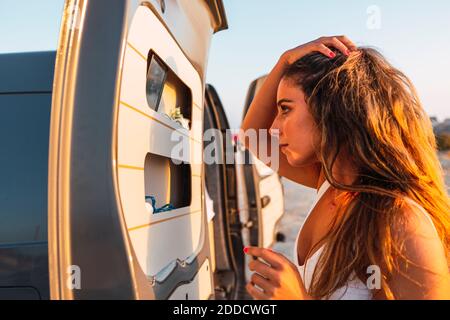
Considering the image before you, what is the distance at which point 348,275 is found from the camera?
1131 millimetres

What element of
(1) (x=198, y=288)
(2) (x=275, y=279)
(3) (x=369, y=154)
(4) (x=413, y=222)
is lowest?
(1) (x=198, y=288)

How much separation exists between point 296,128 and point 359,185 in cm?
27

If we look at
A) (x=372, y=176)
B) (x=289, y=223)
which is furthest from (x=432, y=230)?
(x=289, y=223)

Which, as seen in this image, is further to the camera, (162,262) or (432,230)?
(162,262)

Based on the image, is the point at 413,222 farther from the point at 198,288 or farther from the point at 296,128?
the point at 198,288

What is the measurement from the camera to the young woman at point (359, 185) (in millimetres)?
1047

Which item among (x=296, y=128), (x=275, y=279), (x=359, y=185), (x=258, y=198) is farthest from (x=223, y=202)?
(x=275, y=279)

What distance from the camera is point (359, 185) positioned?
1236 mm

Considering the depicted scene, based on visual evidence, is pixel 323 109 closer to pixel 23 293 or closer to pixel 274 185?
pixel 23 293

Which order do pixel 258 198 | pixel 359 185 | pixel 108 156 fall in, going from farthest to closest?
1. pixel 258 198
2. pixel 359 185
3. pixel 108 156

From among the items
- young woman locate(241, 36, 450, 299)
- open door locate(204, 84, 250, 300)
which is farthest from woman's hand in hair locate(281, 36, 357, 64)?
open door locate(204, 84, 250, 300)

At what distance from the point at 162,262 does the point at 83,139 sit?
692mm

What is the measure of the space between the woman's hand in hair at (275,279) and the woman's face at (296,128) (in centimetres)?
40

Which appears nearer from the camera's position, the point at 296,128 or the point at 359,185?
the point at 359,185
